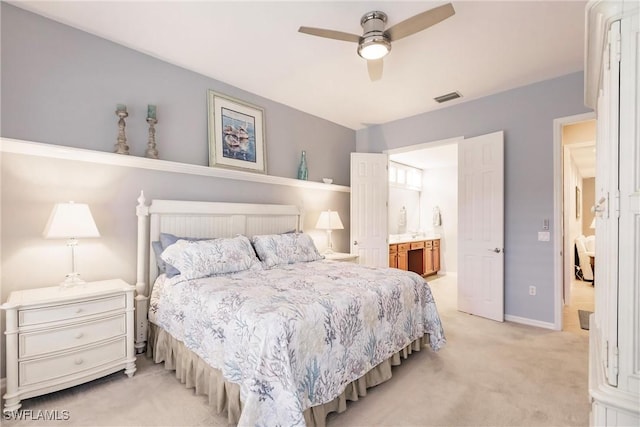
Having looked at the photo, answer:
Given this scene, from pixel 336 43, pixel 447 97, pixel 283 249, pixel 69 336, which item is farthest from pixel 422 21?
pixel 69 336

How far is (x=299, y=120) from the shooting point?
14.9 feet

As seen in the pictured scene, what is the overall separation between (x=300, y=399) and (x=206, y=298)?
920mm

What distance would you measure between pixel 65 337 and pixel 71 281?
1.44 ft

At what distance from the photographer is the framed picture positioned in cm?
349

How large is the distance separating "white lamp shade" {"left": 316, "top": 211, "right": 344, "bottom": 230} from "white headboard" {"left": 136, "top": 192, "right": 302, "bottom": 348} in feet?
2.12

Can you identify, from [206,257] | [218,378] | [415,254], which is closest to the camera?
[218,378]

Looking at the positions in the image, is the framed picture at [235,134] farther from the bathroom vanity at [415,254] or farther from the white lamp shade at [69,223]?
the bathroom vanity at [415,254]

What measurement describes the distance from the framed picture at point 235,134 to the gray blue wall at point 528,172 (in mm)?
2947

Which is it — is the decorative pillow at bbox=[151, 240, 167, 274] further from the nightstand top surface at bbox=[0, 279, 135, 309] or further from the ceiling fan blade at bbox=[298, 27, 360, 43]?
the ceiling fan blade at bbox=[298, 27, 360, 43]

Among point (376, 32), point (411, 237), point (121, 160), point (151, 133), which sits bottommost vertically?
point (411, 237)

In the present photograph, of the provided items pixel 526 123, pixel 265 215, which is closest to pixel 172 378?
pixel 265 215

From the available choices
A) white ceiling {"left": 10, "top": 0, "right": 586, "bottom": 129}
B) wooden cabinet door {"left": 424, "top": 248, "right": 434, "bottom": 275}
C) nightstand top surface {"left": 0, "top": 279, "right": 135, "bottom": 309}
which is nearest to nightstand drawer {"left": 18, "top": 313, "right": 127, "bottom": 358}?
nightstand top surface {"left": 0, "top": 279, "right": 135, "bottom": 309}

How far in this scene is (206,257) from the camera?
2.60 metres

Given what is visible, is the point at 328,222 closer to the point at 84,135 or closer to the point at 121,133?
the point at 121,133
